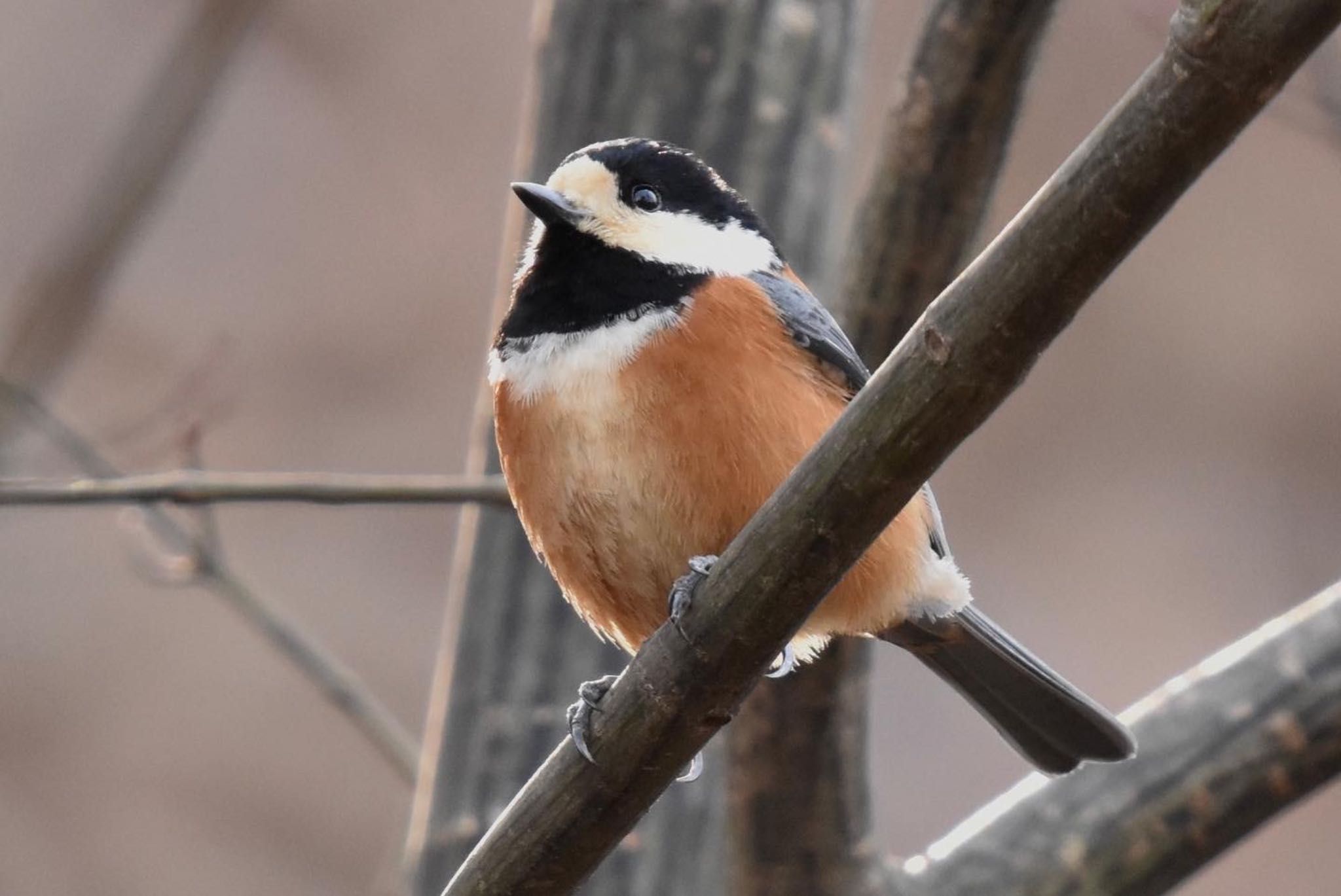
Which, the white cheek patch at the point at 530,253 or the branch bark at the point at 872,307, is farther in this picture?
the white cheek patch at the point at 530,253

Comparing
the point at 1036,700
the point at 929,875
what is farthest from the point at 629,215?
the point at 929,875

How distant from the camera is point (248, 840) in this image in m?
6.71

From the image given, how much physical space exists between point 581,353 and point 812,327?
0.42m

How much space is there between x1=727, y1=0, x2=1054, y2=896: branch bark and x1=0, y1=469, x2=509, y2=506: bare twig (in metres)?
0.69

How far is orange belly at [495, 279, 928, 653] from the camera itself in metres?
2.51

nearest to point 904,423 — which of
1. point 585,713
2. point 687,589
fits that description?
point 687,589

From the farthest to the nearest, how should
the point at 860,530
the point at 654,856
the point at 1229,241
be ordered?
the point at 1229,241, the point at 654,856, the point at 860,530

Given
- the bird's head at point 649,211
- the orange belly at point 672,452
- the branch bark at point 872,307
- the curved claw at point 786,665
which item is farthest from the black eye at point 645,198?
the curved claw at point 786,665

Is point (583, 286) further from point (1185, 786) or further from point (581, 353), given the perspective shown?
point (1185, 786)

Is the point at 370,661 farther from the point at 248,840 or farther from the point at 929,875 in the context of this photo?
the point at 929,875

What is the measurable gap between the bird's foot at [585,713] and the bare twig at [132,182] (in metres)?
0.97

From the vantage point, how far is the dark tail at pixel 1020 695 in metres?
2.92

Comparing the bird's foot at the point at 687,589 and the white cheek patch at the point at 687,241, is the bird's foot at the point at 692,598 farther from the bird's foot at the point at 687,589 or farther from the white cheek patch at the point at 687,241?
the white cheek patch at the point at 687,241

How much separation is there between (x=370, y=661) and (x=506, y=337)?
14.0 ft
